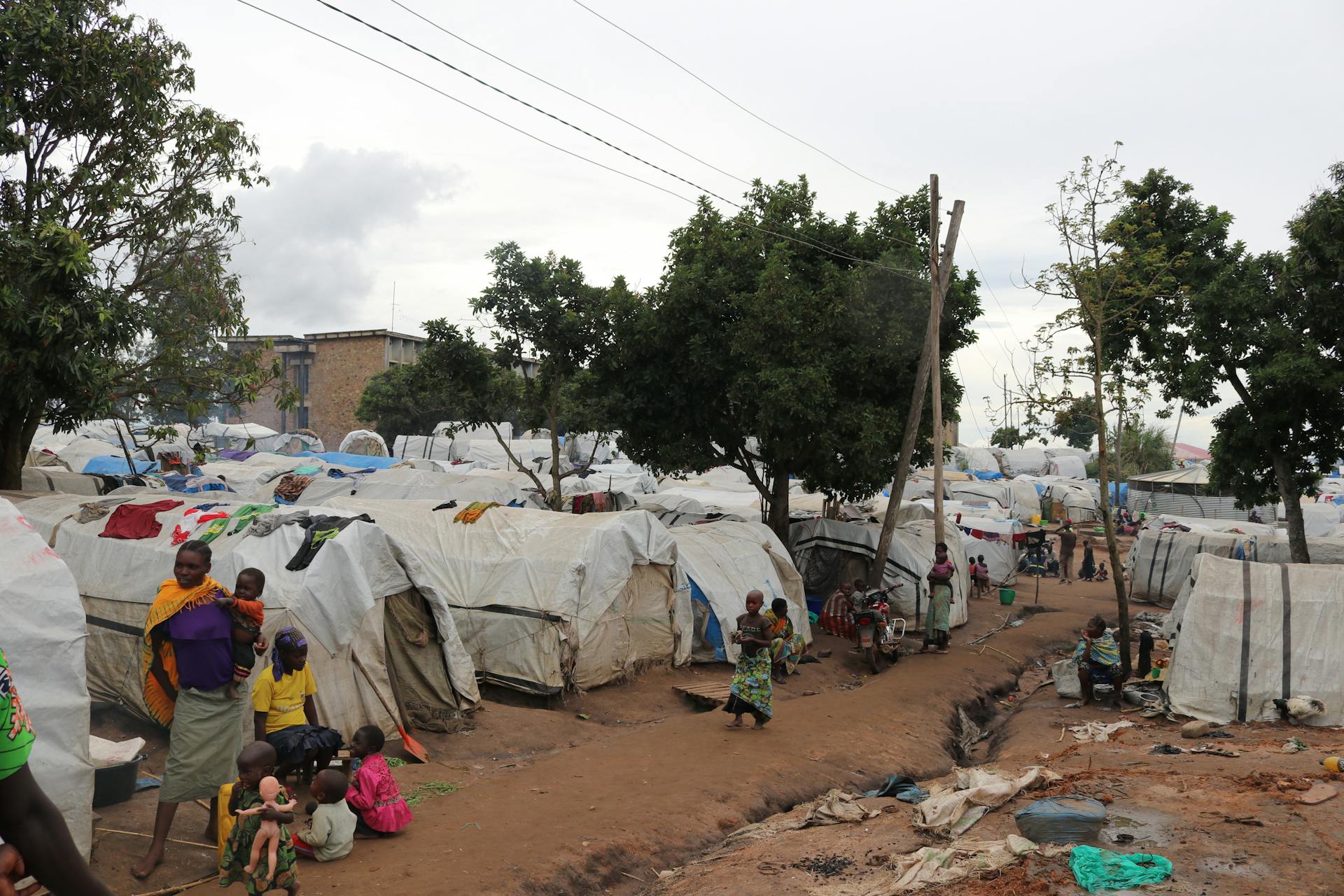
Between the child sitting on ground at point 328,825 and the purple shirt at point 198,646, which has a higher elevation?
→ the purple shirt at point 198,646

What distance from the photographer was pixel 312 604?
27.2ft

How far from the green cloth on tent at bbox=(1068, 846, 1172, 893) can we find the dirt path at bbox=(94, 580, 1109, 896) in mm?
2878

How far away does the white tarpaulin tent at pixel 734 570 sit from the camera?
45.0ft

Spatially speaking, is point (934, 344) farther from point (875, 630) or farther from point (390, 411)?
point (390, 411)

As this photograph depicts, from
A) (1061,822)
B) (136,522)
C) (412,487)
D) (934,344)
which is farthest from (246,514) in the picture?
(412,487)

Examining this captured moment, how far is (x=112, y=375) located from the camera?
12.3 meters

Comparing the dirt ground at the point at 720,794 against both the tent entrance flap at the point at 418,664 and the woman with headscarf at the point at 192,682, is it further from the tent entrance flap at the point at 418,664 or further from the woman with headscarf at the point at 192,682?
the woman with headscarf at the point at 192,682

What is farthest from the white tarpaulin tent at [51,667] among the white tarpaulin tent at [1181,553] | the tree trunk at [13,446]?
the white tarpaulin tent at [1181,553]

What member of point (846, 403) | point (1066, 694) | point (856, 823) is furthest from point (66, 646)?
point (846, 403)

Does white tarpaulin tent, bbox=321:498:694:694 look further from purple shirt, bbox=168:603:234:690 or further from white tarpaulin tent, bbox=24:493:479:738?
purple shirt, bbox=168:603:234:690

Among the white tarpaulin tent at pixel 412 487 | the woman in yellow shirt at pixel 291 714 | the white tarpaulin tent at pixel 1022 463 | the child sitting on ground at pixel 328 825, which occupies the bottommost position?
the child sitting on ground at pixel 328 825

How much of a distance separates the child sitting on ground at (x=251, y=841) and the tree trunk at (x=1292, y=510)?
1905cm

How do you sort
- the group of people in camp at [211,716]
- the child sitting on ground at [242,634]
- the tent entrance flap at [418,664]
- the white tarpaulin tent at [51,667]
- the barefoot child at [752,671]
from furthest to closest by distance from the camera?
1. the barefoot child at [752,671]
2. the tent entrance flap at [418,664]
3. the child sitting on ground at [242,634]
4. the group of people in camp at [211,716]
5. the white tarpaulin tent at [51,667]

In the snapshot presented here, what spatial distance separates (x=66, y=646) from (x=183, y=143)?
9550mm
